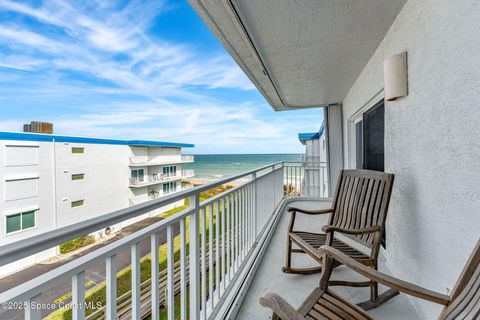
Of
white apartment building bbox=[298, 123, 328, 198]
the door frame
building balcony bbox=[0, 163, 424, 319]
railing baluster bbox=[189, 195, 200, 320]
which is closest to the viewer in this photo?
building balcony bbox=[0, 163, 424, 319]

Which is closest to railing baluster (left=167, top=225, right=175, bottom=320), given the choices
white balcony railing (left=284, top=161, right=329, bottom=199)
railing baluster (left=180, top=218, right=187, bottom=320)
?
railing baluster (left=180, top=218, right=187, bottom=320)

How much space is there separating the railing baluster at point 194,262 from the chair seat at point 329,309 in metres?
0.58

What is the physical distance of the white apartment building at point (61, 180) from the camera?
4.46 meters

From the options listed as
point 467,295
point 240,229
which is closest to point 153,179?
point 240,229

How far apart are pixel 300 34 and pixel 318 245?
6.13 feet

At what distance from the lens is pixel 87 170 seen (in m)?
8.30

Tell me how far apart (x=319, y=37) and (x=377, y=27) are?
475 mm

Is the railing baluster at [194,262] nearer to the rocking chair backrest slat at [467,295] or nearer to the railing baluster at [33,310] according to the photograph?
the railing baluster at [33,310]

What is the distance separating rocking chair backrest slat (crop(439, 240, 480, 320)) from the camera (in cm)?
91

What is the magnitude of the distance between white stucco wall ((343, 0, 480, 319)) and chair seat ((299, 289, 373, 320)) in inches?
21.1

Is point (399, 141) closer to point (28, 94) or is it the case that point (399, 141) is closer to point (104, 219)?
Answer: point (104, 219)

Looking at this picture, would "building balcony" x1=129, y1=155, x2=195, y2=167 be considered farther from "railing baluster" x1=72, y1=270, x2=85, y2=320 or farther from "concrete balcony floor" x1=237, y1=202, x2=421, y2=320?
"railing baluster" x1=72, y1=270, x2=85, y2=320

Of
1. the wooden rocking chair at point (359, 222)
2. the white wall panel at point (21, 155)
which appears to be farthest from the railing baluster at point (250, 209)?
the white wall panel at point (21, 155)

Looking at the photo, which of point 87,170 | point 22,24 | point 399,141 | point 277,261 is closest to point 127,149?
point 87,170
